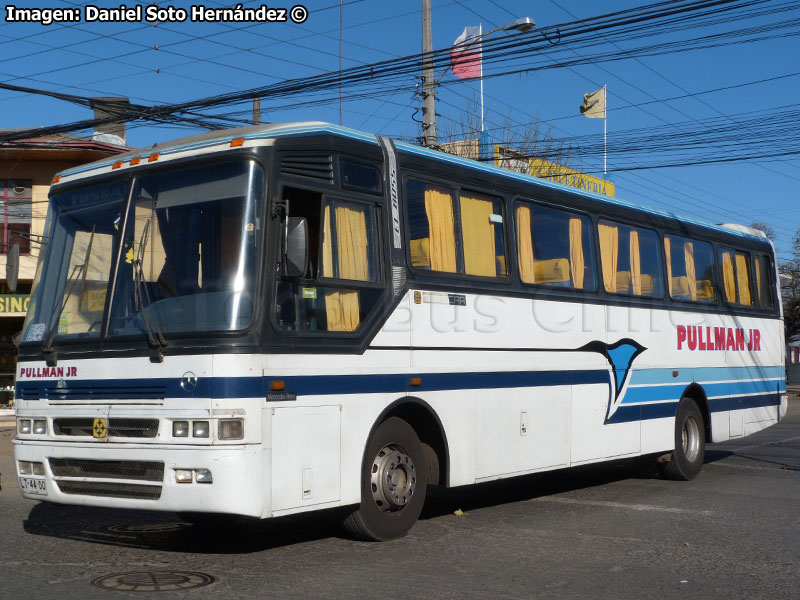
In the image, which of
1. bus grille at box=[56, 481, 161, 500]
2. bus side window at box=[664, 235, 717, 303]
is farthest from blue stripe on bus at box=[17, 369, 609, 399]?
bus side window at box=[664, 235, 717, 303]

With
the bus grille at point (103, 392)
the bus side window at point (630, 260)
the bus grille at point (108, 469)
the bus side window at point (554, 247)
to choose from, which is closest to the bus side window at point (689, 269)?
the bus side window at point (630, 260)

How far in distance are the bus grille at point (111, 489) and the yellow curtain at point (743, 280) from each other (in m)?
10.4

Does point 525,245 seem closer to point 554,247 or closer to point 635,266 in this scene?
point 554,247

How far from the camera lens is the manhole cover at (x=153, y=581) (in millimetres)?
6598

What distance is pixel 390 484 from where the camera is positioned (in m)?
8.37

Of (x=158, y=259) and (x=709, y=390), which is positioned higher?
(x=158, y=259)

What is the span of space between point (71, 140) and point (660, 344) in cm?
1800

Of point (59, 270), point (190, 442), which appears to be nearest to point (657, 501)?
point (190, 442)

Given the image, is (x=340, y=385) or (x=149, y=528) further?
(x=149, y=528)

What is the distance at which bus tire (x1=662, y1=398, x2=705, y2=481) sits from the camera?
1302cm

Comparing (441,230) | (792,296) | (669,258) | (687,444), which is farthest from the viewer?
(792,296)

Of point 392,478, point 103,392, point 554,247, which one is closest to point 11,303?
point 554,247

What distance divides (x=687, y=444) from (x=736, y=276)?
3.04 metres

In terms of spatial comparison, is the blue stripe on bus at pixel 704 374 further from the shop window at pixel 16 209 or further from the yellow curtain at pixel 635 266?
the shop window at pixel 16 209
